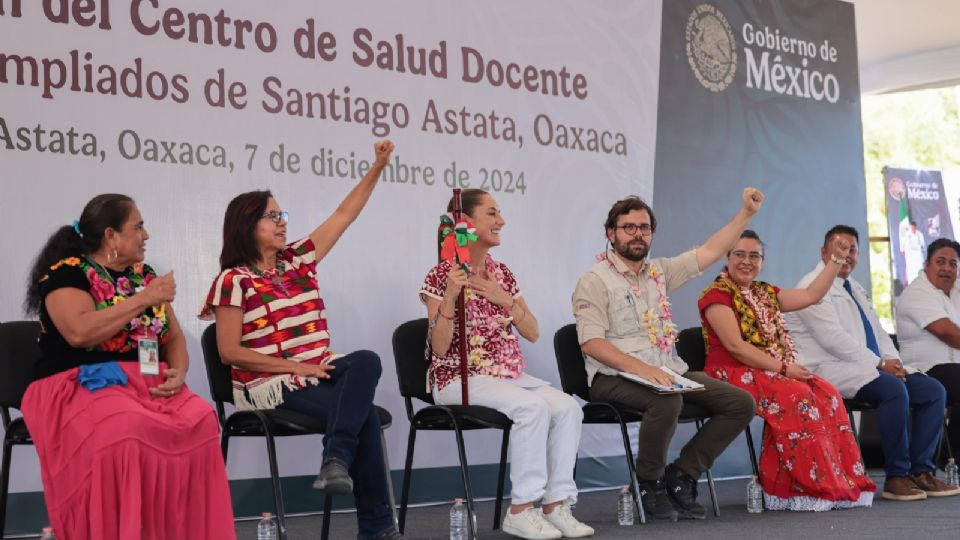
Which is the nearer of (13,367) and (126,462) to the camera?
(126,462)

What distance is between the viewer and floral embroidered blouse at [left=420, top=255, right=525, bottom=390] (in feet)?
13.6

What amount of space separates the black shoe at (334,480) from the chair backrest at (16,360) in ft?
3.38

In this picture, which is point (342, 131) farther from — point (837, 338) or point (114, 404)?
point (837, 338)

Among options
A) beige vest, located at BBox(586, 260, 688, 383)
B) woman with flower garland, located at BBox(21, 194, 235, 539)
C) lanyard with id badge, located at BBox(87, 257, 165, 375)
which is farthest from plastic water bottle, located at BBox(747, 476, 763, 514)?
lanyard with id badge, located at BBox(87, 257, 165, 375)

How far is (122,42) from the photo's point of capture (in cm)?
441

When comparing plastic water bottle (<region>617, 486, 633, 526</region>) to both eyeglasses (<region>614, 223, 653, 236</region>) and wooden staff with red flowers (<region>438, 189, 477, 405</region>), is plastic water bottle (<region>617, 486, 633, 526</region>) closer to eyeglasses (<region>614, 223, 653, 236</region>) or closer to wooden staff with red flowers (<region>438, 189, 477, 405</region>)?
wooden staff with red flowers (<region>438, 189, 477, 405</region>)

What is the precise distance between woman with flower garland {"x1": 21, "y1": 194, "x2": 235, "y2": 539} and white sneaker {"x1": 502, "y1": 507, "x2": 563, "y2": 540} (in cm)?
111

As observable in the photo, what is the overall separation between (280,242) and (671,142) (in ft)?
9.70

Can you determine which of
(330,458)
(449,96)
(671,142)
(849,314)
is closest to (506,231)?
(449,96)

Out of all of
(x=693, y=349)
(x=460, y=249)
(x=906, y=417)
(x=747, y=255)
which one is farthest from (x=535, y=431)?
(x=906, y=417)

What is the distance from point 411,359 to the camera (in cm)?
430

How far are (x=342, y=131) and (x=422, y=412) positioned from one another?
145 centimetres

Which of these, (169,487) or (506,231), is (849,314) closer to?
(506,231)

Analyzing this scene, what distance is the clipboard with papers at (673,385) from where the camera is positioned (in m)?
4.31
